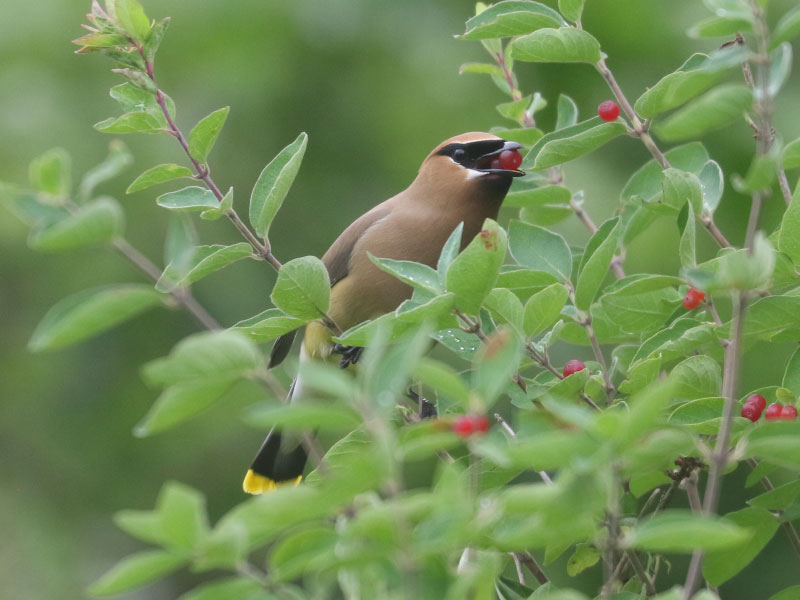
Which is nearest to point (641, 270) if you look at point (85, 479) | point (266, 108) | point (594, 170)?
→ point (594, 170)

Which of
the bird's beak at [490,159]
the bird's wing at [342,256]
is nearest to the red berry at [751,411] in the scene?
the bird's beak at [490,159]

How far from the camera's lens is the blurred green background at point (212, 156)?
561 centimetres

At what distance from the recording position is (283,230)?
5891mm

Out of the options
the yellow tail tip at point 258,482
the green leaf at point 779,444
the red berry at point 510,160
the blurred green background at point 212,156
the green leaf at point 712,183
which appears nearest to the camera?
the green leaf at point 779,444

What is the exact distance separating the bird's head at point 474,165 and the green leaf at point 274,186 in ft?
3.26

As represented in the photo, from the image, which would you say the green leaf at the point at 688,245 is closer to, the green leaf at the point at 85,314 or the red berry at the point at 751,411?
the red berry at the point at 751,411

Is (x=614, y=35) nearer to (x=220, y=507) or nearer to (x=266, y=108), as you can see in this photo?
(x=266, y=108)

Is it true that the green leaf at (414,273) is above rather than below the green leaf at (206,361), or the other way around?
below

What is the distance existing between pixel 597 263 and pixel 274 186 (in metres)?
0.53

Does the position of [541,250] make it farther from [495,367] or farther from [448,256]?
[495,367]

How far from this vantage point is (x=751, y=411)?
1852 millimetres

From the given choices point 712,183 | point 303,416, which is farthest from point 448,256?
point 712,183

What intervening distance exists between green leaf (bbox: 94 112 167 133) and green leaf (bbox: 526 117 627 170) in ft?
2.12

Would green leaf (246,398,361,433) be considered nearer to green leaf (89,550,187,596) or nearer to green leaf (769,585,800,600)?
green leaf (89,550,187,596)
